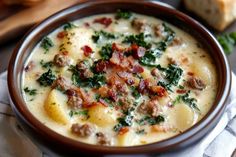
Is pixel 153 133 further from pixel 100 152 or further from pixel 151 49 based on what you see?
pixel 151 49

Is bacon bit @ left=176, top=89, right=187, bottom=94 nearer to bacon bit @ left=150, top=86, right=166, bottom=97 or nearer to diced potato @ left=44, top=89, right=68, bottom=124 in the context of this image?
bacon bit @ left=150, top=86, right=166, bottom=97

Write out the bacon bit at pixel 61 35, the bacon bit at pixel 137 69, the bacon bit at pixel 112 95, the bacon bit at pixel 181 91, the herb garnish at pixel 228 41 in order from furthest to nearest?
the herb garnish at pixel 228 41, the bacon bit at pixel 61 35, the bacon bit at pixel 137 69, the bacon bit at pixel 181 91, the bacon bit at pixel 112 95

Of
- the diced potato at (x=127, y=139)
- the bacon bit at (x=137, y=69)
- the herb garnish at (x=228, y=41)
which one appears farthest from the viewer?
the herb garnish at (x=228, y=41)

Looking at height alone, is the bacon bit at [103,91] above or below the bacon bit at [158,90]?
below

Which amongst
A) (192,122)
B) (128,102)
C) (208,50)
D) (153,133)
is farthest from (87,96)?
(208,50)

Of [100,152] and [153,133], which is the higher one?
[153,133]

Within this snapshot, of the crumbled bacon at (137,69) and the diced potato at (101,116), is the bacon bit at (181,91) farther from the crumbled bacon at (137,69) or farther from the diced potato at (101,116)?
the diced potato at (101,116)

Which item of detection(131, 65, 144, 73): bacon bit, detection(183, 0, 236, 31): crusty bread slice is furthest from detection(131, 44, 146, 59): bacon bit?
detection(183, 0, 236, 31): crusty bread slice

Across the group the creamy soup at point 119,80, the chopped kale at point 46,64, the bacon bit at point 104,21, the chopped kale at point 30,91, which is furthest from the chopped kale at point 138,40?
the chopped kale at point 30,91
